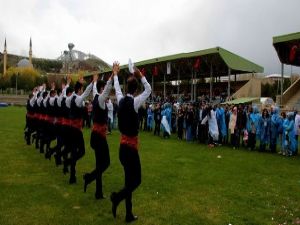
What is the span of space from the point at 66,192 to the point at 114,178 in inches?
71.4

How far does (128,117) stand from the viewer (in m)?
6.96

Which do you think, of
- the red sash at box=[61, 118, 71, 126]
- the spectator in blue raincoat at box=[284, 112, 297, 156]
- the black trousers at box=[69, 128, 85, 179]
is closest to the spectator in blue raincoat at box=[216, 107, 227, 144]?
the spectator in blue raincoat at box=[284, 112, 297, 156]

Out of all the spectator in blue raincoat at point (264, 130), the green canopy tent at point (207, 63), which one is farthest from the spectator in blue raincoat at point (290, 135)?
the green canopy tent at point (207, 63)

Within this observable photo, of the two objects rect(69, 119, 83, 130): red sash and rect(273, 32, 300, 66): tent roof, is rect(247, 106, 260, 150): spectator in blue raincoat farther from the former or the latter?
rect(273, 32, 300, 66): tent roof

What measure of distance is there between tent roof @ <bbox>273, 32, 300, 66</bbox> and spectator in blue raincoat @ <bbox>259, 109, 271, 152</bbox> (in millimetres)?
12852

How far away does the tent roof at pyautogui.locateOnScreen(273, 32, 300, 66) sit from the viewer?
2927cm

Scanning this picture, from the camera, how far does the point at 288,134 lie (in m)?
16.8

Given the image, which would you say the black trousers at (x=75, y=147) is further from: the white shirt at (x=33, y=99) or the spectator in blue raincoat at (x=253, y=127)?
the spectator in blue raincoat at (x=253, y=127)

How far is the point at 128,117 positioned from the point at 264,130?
1218cm

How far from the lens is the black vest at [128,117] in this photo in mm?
6938

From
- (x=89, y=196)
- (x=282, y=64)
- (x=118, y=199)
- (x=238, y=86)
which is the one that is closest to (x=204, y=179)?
(x=89, y=196)

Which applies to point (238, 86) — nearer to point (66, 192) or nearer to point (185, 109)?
point (185, 109)

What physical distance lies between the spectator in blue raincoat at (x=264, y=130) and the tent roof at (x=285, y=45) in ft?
42.2


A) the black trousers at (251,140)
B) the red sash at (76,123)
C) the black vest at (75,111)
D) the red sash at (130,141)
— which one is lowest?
the black trousers at (251,140)
